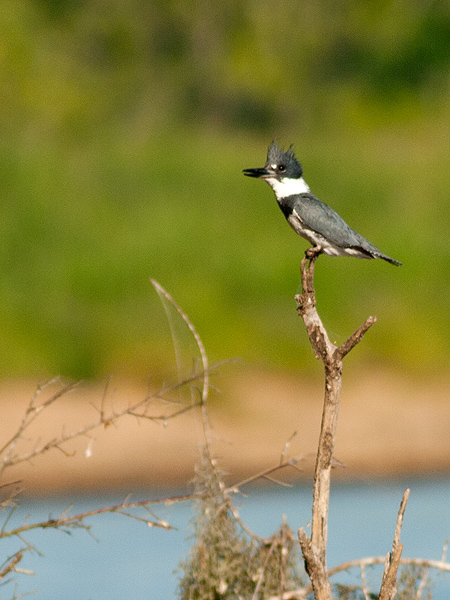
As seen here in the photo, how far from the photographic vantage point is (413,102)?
11484mm

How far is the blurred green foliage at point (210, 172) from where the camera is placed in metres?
7.30

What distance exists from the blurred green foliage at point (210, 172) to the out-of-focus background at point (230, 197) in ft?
0.07

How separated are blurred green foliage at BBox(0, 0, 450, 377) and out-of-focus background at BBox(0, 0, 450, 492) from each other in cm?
2

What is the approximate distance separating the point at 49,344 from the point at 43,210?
6.14 ft

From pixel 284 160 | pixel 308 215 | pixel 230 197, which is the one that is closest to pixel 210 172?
pixel 230 197

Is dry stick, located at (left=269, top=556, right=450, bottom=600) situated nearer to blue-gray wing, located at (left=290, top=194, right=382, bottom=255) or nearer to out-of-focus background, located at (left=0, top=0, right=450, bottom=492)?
blue-gray wing, located at (left=290, top=194, right=382, bottom=255)

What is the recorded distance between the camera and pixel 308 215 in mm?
2758

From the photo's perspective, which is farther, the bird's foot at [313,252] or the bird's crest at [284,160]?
the bird's crest at [284,160]

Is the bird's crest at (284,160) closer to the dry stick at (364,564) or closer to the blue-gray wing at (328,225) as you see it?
the blue-gray wing at (328,225)

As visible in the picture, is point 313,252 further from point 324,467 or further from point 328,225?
point 324,467

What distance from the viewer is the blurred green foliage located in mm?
7297

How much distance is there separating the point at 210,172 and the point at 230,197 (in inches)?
15.8

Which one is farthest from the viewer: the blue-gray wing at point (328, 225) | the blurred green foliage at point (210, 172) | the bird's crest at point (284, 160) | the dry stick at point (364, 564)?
the blurred green foliage at point (210, 172)

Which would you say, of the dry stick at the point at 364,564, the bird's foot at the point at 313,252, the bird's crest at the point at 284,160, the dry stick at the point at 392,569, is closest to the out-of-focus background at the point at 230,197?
the bird's crest at the point at 284,160
